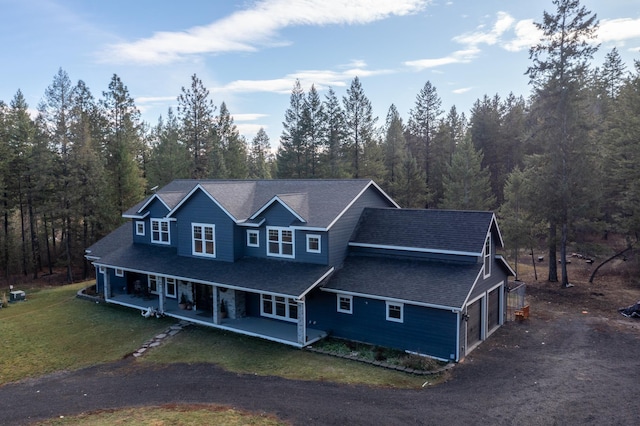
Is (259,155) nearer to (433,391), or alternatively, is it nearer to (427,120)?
(427,120)

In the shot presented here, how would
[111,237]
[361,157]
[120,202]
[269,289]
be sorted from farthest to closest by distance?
[361,157], [120,202], [111,237], [269,289]

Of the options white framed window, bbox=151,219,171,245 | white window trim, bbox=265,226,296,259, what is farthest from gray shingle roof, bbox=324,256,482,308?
white framed window, bbox=151,219,171,245

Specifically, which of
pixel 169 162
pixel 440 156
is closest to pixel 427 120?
pixel 440 156

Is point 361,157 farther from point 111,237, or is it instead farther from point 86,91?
point 86,91

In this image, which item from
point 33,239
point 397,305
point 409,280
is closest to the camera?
point 397,305

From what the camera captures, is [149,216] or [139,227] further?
[139,227]

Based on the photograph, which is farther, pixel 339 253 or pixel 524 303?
pixel 524 303

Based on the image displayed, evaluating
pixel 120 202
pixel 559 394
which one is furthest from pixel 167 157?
pixel 559 394
